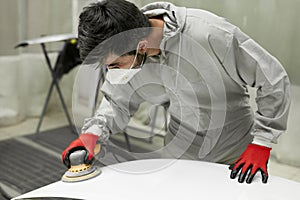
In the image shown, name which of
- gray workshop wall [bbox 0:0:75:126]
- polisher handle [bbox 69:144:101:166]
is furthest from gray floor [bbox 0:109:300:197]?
polisher handle [bbox 69:144:101:166]

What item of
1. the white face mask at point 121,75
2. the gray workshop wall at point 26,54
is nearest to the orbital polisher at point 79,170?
the white face mask at point 121,75

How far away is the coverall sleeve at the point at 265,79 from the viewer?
3.67 feet

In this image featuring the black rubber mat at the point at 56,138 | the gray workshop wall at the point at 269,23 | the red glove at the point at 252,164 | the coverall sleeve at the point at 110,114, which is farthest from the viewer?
the black rubber mat at the point at 56,138

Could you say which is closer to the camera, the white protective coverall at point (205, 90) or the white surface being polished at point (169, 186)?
the white surface being polished at point (169, 186)

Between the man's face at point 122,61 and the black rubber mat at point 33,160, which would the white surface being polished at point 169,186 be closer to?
the man's face at point 122,61

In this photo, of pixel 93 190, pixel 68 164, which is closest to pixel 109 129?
pixel 68 164

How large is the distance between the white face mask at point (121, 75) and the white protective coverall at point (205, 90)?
58mm

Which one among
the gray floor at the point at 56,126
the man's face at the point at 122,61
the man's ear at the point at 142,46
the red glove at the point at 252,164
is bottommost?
the gray floor at the point at 56,126

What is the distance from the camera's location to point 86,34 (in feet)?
3.22

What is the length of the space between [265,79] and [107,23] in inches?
18.2

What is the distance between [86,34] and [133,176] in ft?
1.34

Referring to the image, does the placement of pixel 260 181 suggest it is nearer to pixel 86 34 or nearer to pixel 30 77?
pixel 86 34

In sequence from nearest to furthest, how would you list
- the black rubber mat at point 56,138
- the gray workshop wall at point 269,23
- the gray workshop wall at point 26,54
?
the gray workshop wall at point 269,23
the black rubber mat at point 56,138
the gray workshop wall at point 26,54

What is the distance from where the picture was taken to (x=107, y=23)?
0.96 meters
